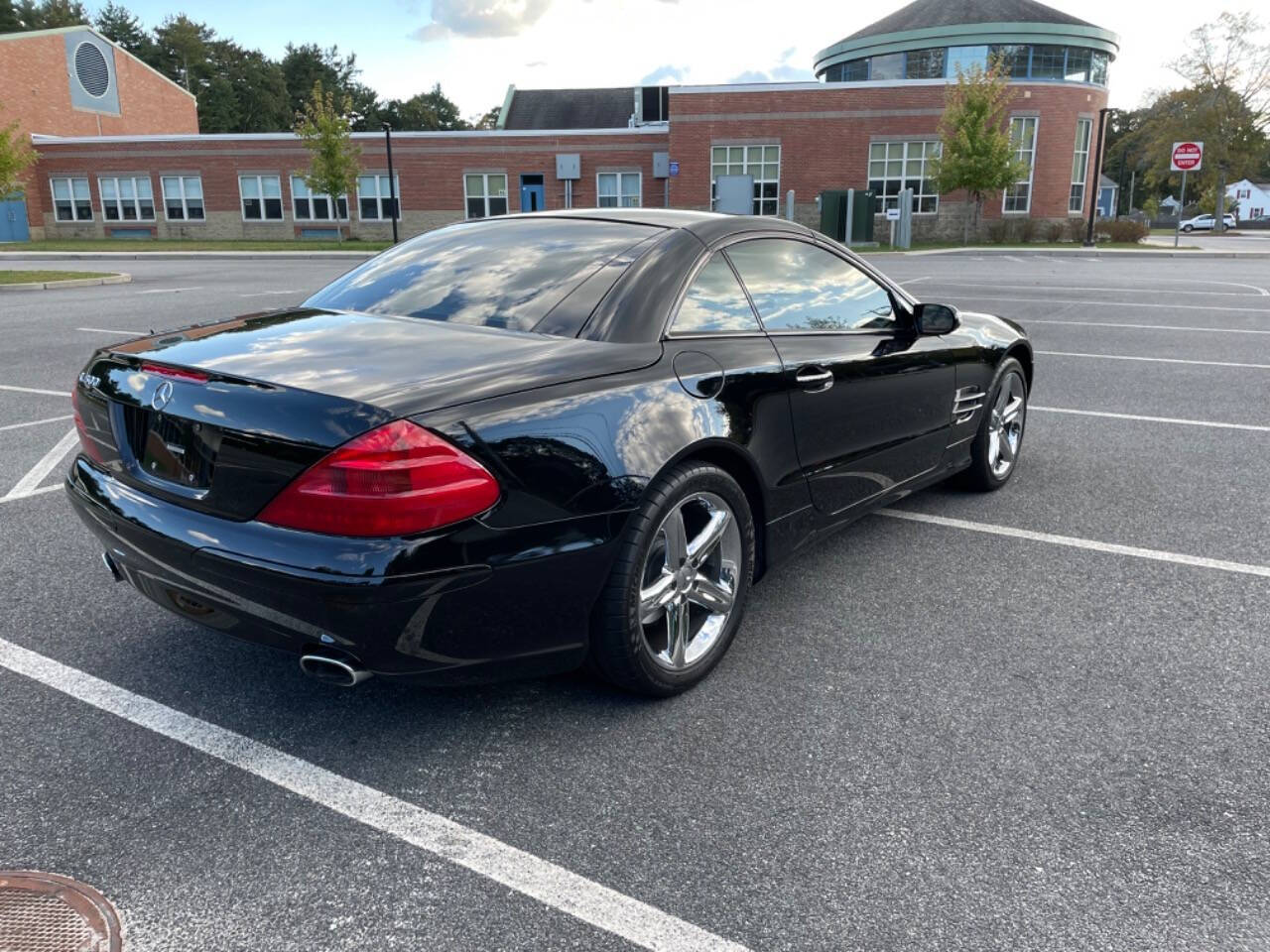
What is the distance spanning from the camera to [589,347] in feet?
9.78

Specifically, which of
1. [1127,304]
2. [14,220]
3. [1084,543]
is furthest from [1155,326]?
[14,220]

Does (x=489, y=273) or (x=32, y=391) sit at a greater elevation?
(x=489, y=273)

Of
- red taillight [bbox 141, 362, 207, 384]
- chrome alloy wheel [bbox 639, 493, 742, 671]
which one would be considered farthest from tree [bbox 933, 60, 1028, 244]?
red taillight [bbox 141, 362, 207, 384]

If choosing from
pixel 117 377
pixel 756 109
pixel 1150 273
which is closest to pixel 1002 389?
pixel 117 377

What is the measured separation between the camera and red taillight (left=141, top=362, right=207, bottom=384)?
8.84 feet

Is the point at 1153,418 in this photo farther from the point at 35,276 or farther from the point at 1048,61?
the point at 1048,61

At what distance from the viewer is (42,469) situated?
5.74 meters

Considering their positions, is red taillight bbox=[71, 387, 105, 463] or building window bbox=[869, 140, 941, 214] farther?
building window bbox=[869, 140, 941, 214]

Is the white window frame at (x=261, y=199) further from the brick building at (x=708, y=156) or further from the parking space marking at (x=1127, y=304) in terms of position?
the parking space marking at (x=1127, y=304)

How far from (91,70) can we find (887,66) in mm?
42798

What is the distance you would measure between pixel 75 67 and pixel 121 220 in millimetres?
12517

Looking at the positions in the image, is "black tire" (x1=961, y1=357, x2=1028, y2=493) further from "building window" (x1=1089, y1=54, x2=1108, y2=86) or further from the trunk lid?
"building window" (x1=1089, y1=54, x2=1108, y2=86)

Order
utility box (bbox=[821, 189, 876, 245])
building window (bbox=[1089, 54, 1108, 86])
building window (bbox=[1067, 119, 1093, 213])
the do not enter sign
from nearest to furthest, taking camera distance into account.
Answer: utility box (bbox=[821, 189, 876, 245])
the do not enter sign
building window (bbox=[1067, 119, 1093, 213])
building window (bbox=[1089, 54, 1108, 86])

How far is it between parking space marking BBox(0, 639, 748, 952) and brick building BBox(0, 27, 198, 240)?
51589 millimetres
